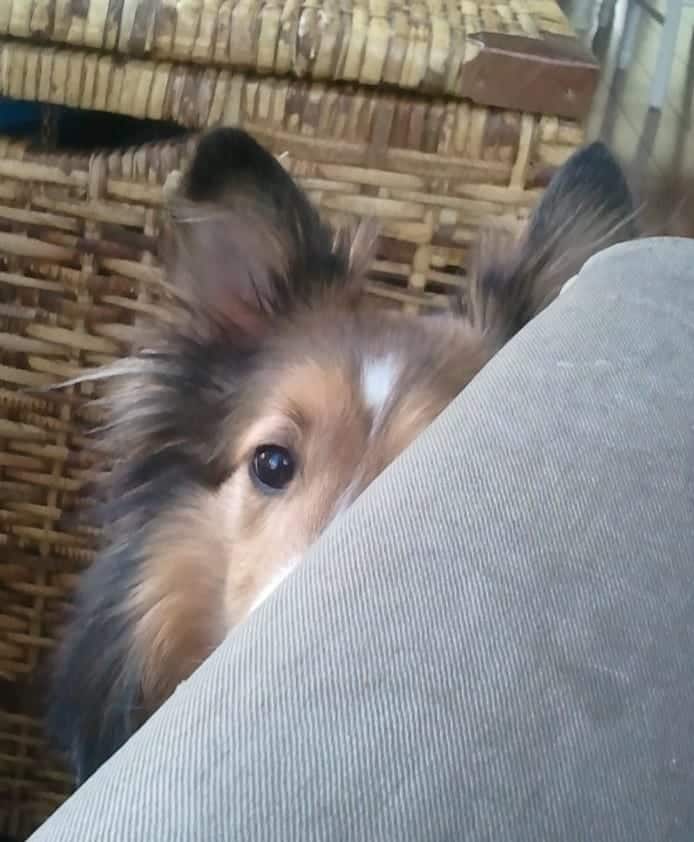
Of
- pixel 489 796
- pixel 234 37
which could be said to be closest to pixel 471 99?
pixel 234 37

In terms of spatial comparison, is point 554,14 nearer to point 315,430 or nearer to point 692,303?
point 315,430

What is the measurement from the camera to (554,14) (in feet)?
5.73

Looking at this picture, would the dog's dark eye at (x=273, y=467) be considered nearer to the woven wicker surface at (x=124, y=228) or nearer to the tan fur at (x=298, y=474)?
the tan fur at (x=298, y=474)

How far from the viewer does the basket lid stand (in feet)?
4.69

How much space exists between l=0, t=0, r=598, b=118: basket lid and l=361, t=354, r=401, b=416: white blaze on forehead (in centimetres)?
39

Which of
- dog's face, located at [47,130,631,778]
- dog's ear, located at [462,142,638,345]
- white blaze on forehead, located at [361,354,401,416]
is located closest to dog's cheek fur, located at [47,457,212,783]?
dog's face, located at [47,130,631,778]

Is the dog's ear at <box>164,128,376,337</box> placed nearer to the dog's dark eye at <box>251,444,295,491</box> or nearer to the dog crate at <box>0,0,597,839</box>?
the dog crate at <box>0,0,597,839</box>

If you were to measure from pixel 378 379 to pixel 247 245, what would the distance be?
0.27 metres

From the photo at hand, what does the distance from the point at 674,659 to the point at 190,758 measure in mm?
262

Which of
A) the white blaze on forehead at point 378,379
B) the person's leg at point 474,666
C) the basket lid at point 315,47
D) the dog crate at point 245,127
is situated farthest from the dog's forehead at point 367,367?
the person's leg at point 474,666

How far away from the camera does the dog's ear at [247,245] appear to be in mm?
1314

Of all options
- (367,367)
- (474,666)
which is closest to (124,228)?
(367,367)

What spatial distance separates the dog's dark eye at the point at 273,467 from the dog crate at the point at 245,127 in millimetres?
343

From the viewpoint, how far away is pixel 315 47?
143 centimetres
